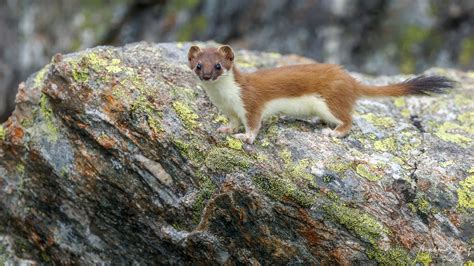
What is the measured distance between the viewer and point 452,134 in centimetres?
695

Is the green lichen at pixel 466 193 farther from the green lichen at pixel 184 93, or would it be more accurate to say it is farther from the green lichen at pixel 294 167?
the green lichen at pixel 184 93

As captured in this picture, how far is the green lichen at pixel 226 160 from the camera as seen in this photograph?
6020 millimetres

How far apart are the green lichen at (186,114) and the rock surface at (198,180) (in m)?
0.01

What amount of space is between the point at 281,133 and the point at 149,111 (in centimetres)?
120

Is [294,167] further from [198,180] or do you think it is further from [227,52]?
[227,52]

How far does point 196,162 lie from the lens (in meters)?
6.16

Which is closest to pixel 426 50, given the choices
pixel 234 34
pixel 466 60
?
pixel 466 60

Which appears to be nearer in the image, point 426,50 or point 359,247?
point 359,247

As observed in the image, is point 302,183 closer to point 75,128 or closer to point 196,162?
point 196,162

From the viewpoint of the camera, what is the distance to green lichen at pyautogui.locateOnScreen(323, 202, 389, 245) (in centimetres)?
566

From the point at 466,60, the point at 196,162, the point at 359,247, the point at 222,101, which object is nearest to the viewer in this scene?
the point at 359,247

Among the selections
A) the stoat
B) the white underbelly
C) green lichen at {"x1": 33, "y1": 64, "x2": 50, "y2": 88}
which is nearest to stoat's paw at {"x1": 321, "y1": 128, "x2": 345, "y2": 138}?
the stoat

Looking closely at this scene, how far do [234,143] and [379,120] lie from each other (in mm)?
1647

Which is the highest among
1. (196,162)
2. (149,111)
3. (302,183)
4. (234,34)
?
(149,111)
